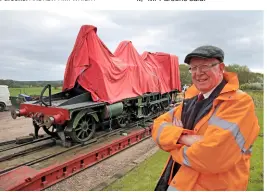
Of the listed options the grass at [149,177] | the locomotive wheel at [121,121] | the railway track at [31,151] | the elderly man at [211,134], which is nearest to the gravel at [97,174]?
the grass at [149,177]

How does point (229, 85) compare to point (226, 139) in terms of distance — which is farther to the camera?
point (229, 85)

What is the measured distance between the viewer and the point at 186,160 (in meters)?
1.83

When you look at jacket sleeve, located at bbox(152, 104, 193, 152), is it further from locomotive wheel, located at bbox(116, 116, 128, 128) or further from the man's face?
locomotive wheel, located at bbox(116, 116, 128, 128)

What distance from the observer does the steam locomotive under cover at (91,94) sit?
6637 millimetres

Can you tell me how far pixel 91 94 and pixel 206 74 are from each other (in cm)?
588

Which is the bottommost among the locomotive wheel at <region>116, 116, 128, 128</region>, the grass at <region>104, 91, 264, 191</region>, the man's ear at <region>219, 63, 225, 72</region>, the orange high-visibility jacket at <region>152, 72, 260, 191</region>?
the grass at <region>104, 91, 264, 191</region>

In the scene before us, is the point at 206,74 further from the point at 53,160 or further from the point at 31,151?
the point at 31,151

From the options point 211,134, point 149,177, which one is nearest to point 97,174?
point 149,177

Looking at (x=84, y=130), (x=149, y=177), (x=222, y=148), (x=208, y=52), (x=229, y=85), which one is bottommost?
(x=149, y=177)

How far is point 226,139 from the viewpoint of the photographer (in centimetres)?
169

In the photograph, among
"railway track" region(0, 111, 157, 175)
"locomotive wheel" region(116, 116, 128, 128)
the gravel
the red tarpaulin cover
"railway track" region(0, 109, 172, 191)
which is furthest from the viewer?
"locomotive wheel" region(116, 116, 128, 128)

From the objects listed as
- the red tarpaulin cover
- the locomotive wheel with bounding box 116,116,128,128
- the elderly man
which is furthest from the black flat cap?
the locomotive wheel with bounding box 116,116,128,128

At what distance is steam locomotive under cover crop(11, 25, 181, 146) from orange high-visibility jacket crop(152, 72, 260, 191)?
482cm

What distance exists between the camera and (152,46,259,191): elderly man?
170 centimetres
